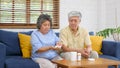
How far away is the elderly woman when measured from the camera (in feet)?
10.3

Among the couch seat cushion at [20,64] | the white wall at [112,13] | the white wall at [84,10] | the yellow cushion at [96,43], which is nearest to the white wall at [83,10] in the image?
the white wall at [84,10]

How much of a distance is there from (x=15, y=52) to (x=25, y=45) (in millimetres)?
218

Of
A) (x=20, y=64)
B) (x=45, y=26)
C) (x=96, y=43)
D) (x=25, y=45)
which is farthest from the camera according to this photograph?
(x=96, y=43)

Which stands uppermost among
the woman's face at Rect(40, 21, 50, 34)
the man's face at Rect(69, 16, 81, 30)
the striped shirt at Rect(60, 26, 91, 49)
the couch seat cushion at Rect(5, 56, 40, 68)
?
the man's face at Rect(69, 16, 81, 30)

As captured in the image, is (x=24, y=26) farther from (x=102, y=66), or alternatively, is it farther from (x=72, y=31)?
(x=102, y=66)

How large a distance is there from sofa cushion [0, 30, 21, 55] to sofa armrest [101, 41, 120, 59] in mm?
1377

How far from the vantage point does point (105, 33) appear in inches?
171

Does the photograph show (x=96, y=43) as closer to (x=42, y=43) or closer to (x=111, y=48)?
(x=111, y=48)

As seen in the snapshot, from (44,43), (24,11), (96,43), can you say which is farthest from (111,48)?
(24,11)

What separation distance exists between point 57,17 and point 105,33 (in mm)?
925

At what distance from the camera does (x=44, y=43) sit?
3.23 metres

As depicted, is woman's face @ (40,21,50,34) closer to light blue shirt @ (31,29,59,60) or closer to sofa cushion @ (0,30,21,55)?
light blue shirt @ (31,29,59,60)

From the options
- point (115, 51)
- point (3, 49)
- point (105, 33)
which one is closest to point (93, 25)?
→ point (105, 33)

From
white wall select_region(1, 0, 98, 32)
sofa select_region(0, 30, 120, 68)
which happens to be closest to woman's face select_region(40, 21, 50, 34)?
sofa select_region(0, 30, 120, 68)
